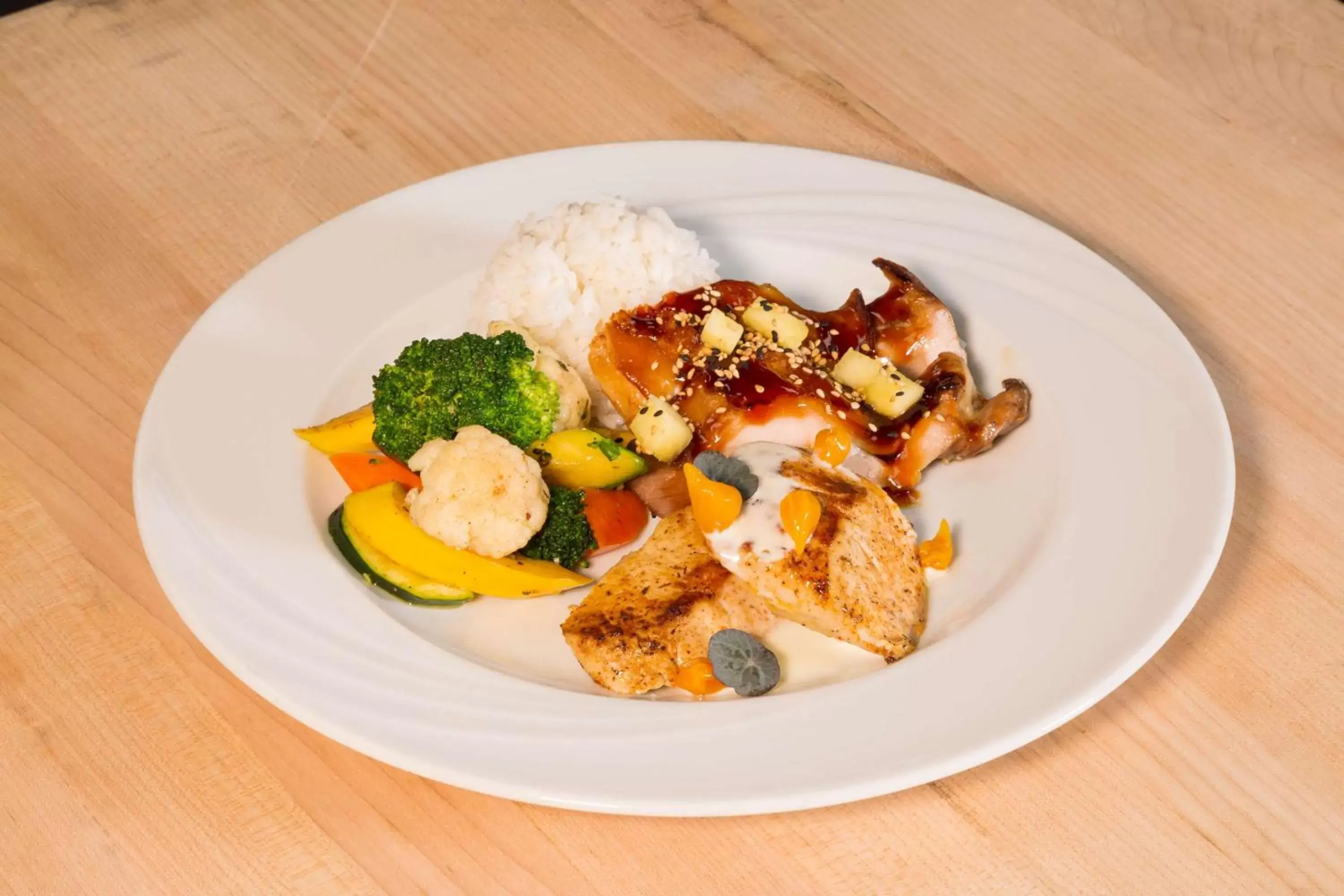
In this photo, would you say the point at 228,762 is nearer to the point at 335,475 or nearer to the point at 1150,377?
the point at 335,475

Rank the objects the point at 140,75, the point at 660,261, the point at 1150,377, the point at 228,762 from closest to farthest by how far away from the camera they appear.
A: the point at 228,762 → the point at 1150,377 → the point at 660,261 → the point at 140,75

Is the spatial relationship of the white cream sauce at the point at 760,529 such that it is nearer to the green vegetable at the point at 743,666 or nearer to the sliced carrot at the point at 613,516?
the green vegetable at the point at 743,666

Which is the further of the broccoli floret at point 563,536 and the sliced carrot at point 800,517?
the broccoli floret at point 563,536

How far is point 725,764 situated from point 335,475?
1228 millimetres

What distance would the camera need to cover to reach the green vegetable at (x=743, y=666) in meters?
2.51

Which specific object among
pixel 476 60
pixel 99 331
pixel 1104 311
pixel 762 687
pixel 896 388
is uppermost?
pixel 1104 311

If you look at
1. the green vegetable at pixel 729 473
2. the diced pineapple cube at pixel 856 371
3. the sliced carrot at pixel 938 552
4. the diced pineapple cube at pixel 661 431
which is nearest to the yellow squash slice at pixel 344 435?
the diced pineapple cube at pixel 661 431

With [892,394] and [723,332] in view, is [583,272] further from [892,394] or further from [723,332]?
[892,394]

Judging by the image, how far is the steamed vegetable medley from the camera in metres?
2.76

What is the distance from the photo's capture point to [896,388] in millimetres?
3074

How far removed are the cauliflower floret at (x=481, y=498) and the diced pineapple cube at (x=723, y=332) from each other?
543mm

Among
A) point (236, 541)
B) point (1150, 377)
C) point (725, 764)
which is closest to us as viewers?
point (725, 764)

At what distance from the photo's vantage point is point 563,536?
286cm

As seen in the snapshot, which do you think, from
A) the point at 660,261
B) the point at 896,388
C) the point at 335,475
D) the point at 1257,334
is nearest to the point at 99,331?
the point at 335,475
